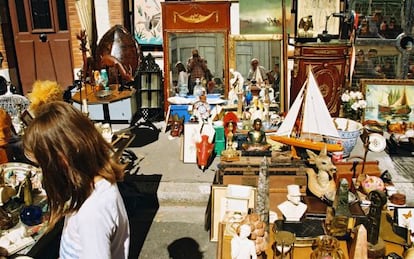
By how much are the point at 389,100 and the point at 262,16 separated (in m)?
2.50

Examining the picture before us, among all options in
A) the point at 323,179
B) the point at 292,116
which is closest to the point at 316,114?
the point at 292,116

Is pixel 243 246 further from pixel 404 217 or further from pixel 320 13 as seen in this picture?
pixel 320 13

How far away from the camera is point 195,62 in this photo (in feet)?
23.6

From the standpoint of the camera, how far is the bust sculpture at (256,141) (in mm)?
5082

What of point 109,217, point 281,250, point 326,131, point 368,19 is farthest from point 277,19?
point 109,217

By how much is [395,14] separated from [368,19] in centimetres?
43

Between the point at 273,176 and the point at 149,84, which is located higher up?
the point at 149,84

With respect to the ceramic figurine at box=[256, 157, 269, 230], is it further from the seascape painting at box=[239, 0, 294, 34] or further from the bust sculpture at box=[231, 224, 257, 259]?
the seascape painting at box=[239, 0, 294, 34]

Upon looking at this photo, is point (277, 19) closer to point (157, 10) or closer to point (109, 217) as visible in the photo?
point (157, 10)

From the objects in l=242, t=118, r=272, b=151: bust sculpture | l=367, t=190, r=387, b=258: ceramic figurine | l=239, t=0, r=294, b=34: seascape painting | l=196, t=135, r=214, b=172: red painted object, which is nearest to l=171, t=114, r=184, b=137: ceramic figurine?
l=196, t=135, r=214, b=172: red painted object

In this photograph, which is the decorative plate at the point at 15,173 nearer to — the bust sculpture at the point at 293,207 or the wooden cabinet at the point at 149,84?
the bust sculpture at the point at 293,207

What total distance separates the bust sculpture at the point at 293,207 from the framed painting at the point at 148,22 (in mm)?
4645

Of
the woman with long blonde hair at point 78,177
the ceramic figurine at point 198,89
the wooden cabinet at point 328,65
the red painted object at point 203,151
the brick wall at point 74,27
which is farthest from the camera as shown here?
the brick wall at point 74,27

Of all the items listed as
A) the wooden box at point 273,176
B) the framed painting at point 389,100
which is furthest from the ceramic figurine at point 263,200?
the framed painting at point 389,100
